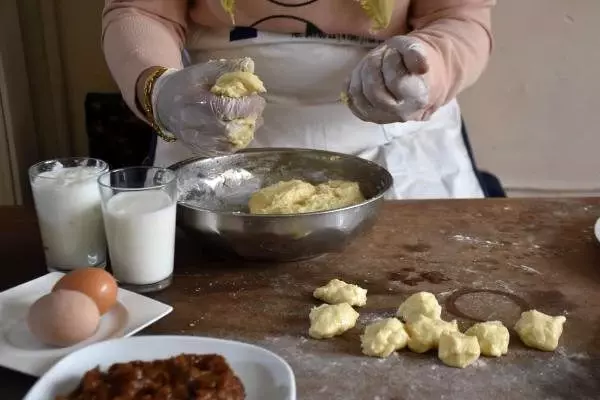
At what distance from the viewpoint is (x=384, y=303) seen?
2.99 feet

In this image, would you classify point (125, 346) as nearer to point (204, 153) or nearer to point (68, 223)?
point (68, 223)

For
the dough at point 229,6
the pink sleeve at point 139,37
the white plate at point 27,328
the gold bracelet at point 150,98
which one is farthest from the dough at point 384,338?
the dough at point 229,6

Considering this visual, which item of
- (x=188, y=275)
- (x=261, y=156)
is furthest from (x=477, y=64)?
(x=188, y=275)

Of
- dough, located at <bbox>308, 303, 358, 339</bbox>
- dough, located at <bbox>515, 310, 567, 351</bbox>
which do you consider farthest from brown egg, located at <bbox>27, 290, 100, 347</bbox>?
dough, located at <bbox>515, 310, 567, 351</bbox>

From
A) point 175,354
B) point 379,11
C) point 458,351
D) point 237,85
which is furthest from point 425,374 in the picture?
point 379,11

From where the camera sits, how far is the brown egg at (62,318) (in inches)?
29.8

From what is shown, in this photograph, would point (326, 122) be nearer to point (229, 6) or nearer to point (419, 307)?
point (229, 6)

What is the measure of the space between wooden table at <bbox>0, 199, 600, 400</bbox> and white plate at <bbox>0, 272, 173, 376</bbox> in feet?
0.07

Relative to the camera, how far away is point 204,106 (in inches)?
40.3

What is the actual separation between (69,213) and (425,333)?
1.58 feet

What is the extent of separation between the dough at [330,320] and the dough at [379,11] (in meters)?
0.64

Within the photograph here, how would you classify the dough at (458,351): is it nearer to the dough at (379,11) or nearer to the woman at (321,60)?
the woman at (321,60)

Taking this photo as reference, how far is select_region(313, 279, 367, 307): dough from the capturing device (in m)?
0.89

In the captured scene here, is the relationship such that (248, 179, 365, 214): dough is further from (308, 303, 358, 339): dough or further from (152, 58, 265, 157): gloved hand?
(308, 303, 358, 339): dough
